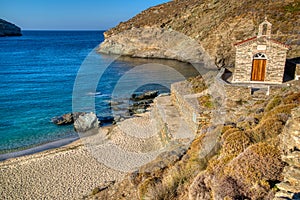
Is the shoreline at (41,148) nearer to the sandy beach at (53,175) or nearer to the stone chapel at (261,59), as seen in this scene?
the sandy beach at (53,175)

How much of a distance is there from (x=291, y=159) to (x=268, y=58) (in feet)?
32.9

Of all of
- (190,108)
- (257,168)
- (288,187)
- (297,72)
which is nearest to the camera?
(288,187)

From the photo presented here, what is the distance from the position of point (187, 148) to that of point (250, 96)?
5970 mm

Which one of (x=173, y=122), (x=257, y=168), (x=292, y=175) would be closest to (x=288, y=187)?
(x=292, y=175)

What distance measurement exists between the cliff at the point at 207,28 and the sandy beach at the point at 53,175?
20259 mm

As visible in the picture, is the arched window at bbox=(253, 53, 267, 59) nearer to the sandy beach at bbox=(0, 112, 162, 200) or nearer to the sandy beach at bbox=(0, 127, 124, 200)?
the sandy beach at bbox=(0, 112, 162, 200)

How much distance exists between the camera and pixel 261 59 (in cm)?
1374

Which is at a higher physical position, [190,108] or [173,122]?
[190,108]

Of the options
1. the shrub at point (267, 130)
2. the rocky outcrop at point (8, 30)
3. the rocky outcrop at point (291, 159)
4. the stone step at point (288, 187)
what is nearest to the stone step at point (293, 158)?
the rocky outcrop at point (291, 159)

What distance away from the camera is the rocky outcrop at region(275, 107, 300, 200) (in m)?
4.11

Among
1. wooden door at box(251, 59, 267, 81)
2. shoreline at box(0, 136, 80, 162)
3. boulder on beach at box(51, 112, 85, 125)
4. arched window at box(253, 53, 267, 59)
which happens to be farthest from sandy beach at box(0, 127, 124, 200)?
arched window at box(253, 53, 267, 59)

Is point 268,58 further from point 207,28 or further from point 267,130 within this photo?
point 207,28

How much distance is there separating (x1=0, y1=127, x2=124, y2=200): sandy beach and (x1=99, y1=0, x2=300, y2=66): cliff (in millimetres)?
20259

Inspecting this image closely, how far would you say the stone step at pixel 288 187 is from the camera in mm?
4115
